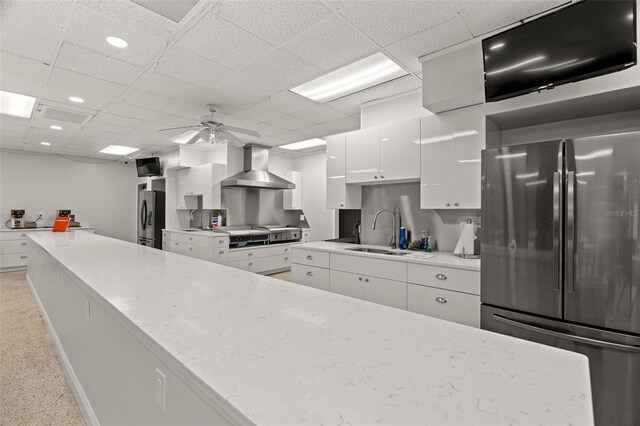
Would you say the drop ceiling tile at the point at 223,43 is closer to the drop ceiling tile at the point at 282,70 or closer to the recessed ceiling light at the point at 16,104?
the drop ceiling tile at the point at 282,70

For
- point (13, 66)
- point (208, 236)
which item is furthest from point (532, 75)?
point (208, 236)

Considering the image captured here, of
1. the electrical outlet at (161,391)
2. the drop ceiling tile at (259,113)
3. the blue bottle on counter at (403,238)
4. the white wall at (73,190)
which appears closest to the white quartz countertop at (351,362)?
the electrical outlet at (161,391)

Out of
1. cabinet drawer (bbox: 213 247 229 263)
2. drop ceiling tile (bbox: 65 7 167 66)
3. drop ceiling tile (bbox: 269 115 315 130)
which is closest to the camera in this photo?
drop ceiling tile (bbox: 65 7 167 66)

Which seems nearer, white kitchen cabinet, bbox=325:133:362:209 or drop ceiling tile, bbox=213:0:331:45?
drop ceiling tile, bbox=213:0:331:45

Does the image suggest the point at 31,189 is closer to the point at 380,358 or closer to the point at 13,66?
the point at 13,66

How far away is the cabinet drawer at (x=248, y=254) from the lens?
5.44 meters

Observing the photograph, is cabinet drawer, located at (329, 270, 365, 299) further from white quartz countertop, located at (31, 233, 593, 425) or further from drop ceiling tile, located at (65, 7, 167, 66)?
drop ceiling tile, located at (65, 7, 167, 66)

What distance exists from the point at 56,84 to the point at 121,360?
11.5 feet

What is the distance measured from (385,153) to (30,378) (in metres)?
3.63

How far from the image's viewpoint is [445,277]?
2.45 metres

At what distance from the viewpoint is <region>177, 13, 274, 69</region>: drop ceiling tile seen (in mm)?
2270

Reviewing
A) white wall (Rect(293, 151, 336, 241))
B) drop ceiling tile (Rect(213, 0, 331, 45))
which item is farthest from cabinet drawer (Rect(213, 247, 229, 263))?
drop ceiling tile (Rect(213, 0, 331, 45))

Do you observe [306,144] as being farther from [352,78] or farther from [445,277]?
[445,277]

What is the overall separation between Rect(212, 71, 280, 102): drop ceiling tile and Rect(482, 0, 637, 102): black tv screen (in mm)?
2154
